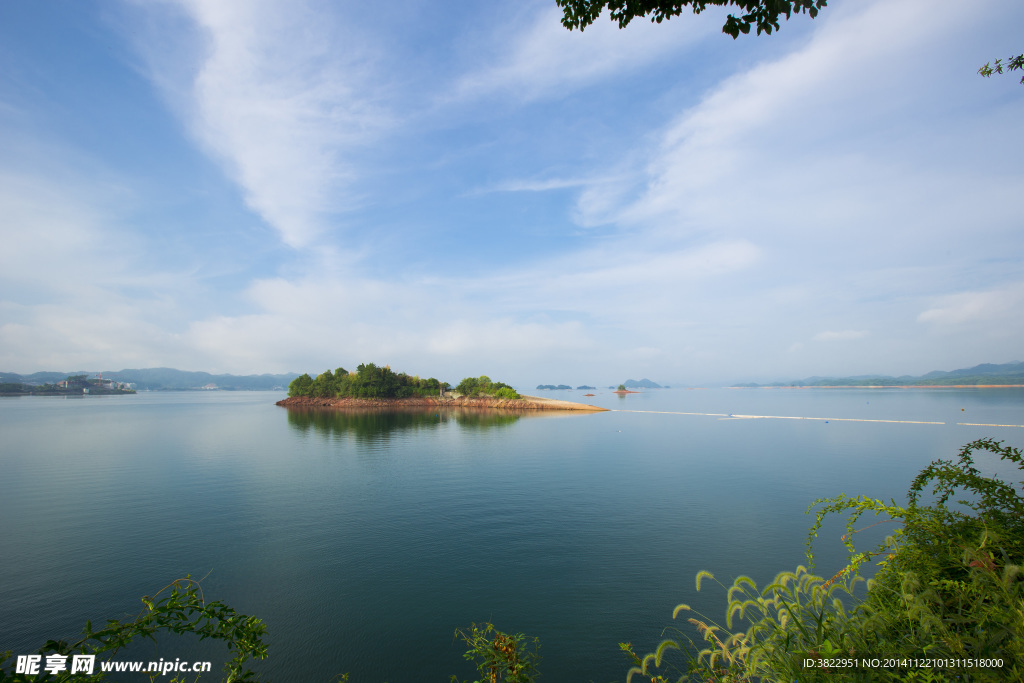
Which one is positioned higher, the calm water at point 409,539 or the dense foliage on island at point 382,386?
the dense foliage on island at point 382,386

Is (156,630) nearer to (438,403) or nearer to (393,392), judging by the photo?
(438,403)

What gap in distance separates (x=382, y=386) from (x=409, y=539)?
394 feet

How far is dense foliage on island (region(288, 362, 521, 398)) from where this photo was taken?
13450 cm

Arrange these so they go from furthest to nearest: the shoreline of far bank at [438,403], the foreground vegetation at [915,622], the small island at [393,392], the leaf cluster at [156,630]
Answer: the small island at [393,392] → the shoreline of far bank at [438,403] → the foreground vegetation at [915,622] → the leaf cluster at [156,630]

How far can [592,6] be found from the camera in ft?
21.4

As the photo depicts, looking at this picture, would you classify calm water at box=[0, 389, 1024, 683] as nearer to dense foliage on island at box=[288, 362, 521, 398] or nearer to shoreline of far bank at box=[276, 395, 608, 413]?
shoreline of far bank at box=[276, 395, 608, 413]

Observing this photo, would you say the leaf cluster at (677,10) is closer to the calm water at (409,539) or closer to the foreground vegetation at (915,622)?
the foreground vegetation at (915,622)

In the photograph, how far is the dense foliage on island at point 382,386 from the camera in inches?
5295

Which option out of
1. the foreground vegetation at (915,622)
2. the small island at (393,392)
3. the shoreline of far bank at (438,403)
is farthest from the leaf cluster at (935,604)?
the small island at (393,392)

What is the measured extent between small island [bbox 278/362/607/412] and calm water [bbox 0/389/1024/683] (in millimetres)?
86494

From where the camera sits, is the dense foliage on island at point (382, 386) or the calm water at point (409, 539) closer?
the calm water at point (409, 539)

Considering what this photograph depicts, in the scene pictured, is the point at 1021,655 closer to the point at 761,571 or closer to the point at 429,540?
the point at 761,571

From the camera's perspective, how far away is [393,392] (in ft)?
456

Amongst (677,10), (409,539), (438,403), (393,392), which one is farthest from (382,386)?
(677,10)
